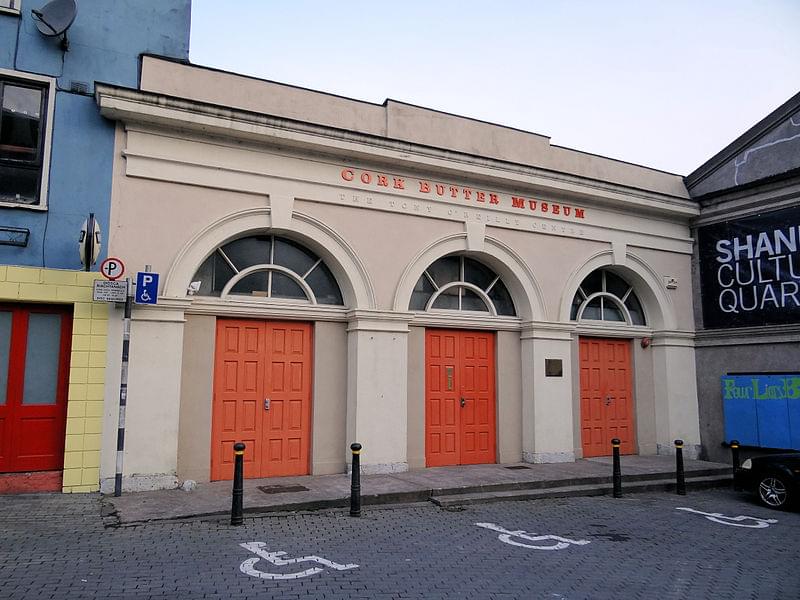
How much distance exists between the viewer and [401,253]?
11430mm

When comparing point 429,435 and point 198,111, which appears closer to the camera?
point 198,111

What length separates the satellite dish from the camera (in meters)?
9.09

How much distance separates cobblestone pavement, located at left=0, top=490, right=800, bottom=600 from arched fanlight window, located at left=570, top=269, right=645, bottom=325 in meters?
5.45

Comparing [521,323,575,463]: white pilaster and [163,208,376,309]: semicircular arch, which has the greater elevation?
[163,208,376,309]: semicircular arch

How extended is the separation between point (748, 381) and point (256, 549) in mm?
10890

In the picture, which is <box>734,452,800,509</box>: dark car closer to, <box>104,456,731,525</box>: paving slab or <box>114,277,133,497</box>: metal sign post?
<box>104,456,731,525</box>: paving slab

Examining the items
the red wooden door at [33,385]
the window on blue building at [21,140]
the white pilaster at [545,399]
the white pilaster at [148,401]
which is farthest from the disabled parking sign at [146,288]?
the white pilaster at [545,399]

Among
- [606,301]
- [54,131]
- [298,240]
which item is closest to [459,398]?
[298,240]

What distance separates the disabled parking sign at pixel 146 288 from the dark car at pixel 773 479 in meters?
9.27

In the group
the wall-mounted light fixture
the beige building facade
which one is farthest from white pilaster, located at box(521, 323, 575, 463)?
the wall-mounted light fixture

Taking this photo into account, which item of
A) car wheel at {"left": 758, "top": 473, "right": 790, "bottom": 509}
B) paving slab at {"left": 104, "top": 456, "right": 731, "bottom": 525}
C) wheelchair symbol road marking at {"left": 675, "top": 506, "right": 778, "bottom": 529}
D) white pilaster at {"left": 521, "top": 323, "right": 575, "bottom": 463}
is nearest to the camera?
paving slab at {"left": 104, "top": 456, "right": 731, "bottom": 525}

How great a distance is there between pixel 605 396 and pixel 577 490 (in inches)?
151

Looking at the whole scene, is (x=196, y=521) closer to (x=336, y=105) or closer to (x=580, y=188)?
(x=336, y=105)

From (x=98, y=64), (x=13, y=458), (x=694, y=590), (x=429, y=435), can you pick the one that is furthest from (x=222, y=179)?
(x=694, y=590)
